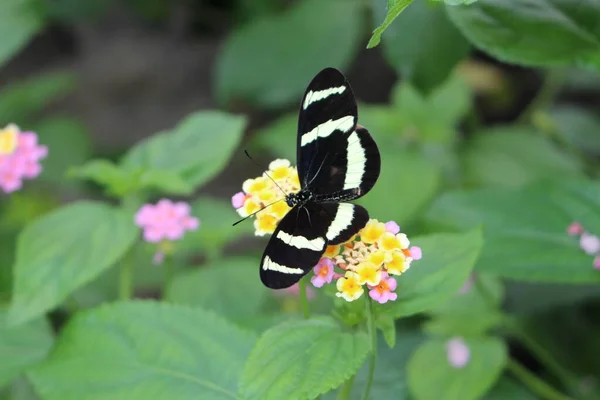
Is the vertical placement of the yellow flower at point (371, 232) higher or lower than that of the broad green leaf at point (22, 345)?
higher

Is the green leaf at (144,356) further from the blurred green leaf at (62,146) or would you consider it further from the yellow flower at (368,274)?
the blurred green leaf at (62,146)

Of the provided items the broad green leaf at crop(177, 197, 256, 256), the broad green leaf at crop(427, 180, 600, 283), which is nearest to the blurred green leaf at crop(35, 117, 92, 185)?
the broad green leaf at crop(177, 197, 256, 256)

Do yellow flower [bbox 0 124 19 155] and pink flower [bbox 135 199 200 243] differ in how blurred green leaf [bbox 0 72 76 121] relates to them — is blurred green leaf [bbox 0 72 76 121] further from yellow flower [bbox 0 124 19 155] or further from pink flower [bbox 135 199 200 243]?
pink flower [bbox 135 199 200 243]

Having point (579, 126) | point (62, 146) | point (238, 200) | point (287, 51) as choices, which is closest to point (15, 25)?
point (62, 146)

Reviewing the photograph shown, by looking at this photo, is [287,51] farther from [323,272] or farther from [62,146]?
[323,272]

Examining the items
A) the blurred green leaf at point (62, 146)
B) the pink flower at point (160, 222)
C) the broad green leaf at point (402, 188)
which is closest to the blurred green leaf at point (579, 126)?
the broad green leaf at point (402, 188)

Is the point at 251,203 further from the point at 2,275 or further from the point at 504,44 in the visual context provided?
the point at 2,275
